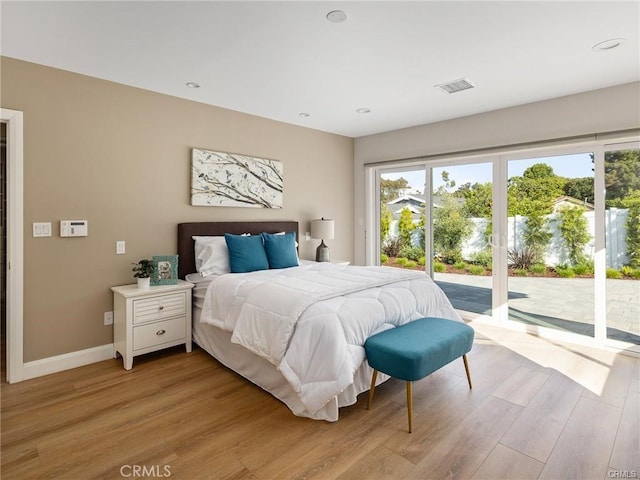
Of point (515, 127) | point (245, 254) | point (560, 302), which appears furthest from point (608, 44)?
point (245, 254)

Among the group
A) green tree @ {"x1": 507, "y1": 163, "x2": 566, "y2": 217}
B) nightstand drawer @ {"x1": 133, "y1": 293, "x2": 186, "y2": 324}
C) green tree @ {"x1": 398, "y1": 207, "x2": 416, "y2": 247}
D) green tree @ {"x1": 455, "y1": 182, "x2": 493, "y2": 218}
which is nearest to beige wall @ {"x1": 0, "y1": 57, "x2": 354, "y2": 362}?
nightstand drawer @ {"x1": 133, "y1": 293, "x2": 186, "y2": 324}

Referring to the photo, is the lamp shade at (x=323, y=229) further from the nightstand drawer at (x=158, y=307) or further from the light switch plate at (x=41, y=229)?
the light switch plate at (x=41, y=229)

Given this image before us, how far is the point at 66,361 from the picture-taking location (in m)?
3.01

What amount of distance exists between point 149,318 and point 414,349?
2307 millimetres

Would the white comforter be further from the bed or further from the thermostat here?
the thermostat

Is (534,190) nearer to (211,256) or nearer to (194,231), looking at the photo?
(211,256)

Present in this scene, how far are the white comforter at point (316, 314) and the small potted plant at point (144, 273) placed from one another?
566mm

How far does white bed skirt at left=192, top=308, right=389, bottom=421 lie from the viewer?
2268mm

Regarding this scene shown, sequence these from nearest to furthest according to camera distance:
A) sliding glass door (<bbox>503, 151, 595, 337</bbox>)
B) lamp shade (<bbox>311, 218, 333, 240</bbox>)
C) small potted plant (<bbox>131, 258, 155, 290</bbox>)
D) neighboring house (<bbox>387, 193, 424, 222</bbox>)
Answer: small potted plant (<bbox>131, 258, 155, 290</bbox>) → sliding glass door (<bbox>503, 151, 595, 337</bbox>) → lamp shade (<bbox>311, 218, 333, 240</bbox>) → neighboring house (<bbox>387, 193, 424, 222</bbox>)

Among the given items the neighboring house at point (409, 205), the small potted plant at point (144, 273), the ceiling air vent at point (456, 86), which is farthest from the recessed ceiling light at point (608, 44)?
the small potted plant at point (144, 273)

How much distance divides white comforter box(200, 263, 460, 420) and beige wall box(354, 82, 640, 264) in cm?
209

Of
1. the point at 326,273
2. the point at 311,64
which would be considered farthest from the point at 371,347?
the point at 311,64

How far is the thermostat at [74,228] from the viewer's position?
2961 mm

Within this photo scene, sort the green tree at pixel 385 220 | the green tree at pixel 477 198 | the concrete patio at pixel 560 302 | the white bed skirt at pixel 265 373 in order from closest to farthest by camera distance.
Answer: the white bed skirt at pixel 265 373 < the concrete patio at pixel 560 302 < the green tree at pixel 477 198 < the green tree at pixel 385 220
